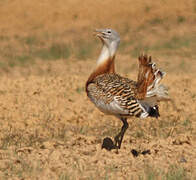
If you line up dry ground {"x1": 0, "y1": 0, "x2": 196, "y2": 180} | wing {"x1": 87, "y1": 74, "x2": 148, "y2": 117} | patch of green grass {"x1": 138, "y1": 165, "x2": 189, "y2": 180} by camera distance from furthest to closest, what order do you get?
1. wing {"x1": 87, "y1": 74, "x2": 148, "y2": 117}
2. dry ground {"x1": 0, "y1": 0, "x2": 196, "y2": 180}
3. patch of green grass {"x1": 138, "y1": 165, "x2": 189, "y2": 180}

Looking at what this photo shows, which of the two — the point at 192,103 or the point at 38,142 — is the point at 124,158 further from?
the point at 192,103

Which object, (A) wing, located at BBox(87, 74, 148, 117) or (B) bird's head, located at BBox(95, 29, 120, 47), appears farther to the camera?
(B) bird's head, located at BBox(95, 29, 120, 47)

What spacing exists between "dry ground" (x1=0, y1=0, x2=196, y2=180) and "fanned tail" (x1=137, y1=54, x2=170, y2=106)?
674mm

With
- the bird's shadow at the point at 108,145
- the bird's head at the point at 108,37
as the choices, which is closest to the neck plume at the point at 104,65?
the bird's head at the point at 108,37

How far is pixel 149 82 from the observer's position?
645cm

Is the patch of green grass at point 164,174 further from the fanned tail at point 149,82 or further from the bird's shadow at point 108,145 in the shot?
the bird's shadow at point 108,145

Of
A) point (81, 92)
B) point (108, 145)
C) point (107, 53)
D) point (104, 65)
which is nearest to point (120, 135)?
point (108, 145)

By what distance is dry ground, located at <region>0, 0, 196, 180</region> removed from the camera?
6.04 m

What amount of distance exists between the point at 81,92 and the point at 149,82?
4893 mm

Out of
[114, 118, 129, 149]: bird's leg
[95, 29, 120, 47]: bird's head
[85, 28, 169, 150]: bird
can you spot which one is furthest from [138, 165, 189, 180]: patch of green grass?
[95, 29, 120, 47]: bird's head

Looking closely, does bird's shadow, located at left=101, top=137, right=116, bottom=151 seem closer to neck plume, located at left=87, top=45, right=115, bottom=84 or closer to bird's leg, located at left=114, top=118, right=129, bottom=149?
bird's leg, located at left=114, top=118, right=129, bottom=149

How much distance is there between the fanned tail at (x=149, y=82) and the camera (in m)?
6.37

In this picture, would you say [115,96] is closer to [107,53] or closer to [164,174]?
[107,53]

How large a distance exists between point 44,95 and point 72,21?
38.0 ft
